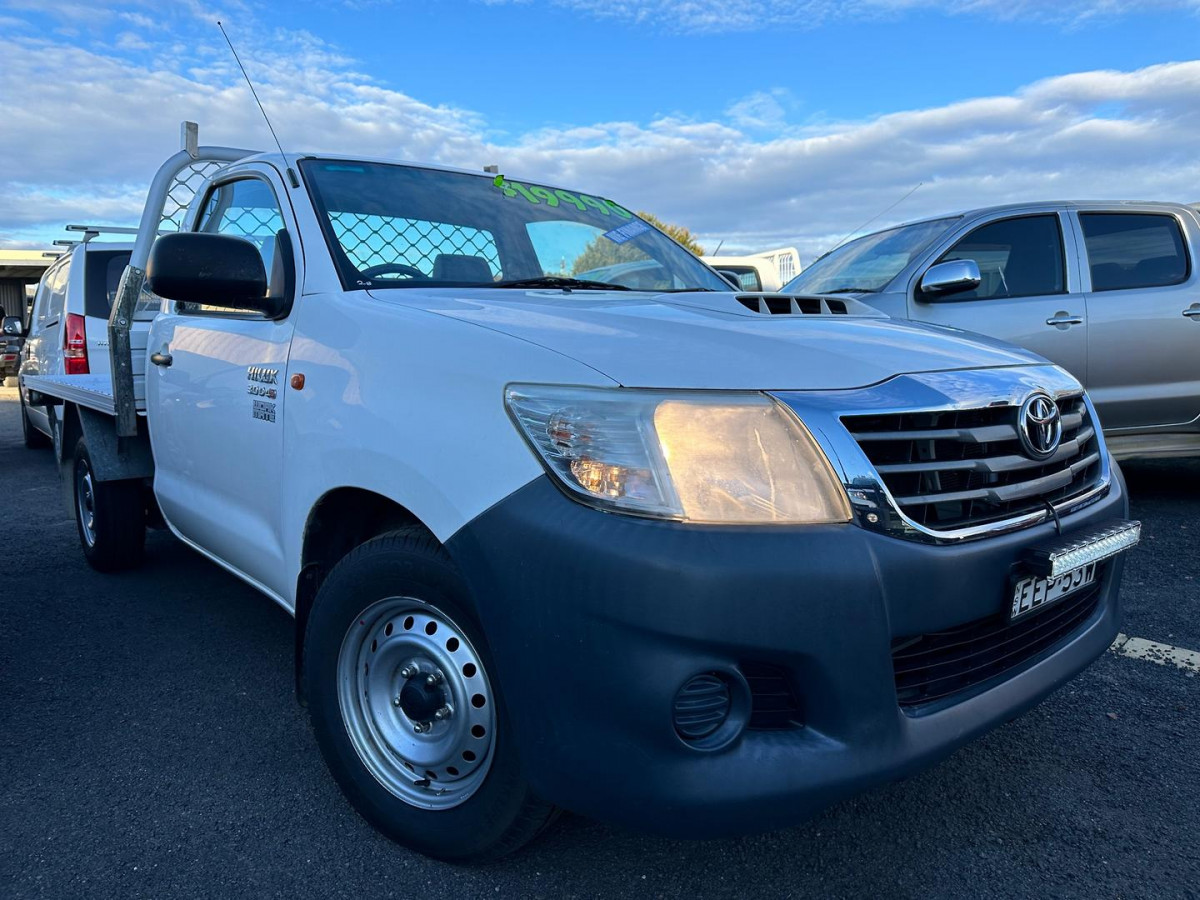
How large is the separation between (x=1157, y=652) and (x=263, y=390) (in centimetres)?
324

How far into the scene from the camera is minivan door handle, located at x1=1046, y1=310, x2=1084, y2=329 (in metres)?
5.24

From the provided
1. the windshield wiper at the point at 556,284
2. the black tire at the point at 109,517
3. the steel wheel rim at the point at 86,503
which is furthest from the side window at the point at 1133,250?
the steel wheel rim at the point at 86,503

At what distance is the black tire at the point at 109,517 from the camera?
4273 millimetres

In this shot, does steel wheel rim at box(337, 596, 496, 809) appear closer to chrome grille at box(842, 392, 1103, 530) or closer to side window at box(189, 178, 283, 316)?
chrome grille at box(842, 392, 1103, 530)

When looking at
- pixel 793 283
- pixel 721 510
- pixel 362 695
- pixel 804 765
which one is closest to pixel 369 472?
pixel 362 695

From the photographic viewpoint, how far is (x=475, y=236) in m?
2.95

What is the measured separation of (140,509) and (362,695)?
2.79m

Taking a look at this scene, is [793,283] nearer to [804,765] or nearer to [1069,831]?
[1069,831]

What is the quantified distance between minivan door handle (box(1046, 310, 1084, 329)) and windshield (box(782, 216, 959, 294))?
823mm

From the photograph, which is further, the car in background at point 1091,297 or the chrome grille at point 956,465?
the car in background at point 1091,297

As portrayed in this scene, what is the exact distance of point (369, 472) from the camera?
206cm

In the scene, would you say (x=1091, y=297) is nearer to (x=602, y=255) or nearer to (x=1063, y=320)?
(x=1063, y=320)

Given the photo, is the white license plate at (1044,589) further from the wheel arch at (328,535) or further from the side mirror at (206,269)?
the side mirror at (206,269)

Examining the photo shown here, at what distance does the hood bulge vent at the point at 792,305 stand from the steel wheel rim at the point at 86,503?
3563 mm
